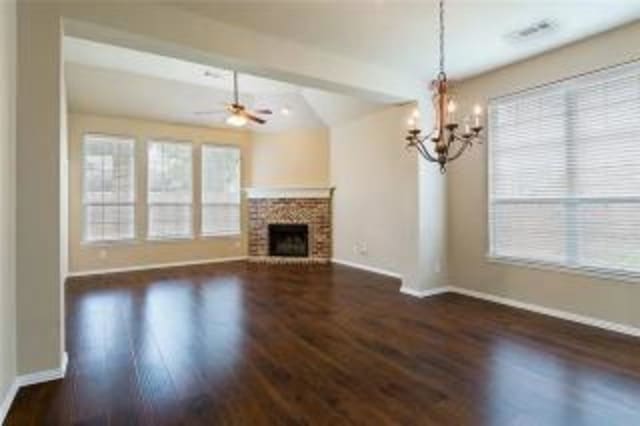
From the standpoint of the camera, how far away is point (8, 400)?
233cm

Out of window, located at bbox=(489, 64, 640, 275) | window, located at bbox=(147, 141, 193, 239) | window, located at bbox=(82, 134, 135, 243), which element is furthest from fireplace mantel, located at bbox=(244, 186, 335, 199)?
window, located at bbox=(489, 64, 640, 275)

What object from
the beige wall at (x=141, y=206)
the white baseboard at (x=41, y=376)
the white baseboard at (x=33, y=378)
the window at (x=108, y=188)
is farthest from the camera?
the window at (x=108, y=188)

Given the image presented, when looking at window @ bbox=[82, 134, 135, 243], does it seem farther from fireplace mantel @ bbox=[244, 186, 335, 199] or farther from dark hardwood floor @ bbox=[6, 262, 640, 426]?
fireplace mantel @ bbox=[244, 186, 335, 199]

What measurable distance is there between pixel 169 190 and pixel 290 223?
2.58 metres

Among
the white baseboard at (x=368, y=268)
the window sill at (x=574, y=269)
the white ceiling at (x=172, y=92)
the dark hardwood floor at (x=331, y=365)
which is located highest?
the white ceiling at (x=172, y=92)

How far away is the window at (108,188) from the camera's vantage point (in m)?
6.44

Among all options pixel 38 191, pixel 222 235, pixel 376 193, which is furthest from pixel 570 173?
pixel 222 235

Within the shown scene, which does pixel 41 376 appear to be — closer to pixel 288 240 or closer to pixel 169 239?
pixel 169 239

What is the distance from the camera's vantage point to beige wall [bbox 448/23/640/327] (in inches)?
138

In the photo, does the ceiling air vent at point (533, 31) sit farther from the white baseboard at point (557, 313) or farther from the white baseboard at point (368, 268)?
the white baseboard at point (368, 268)

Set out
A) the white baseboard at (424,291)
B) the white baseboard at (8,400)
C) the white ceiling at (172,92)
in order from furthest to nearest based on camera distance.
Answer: the white ceiling at (172,92) < the white baseboard at (424,291) < the white baseboard at (8,400)

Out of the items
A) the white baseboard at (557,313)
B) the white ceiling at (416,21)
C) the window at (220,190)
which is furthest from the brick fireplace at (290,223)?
the white ceiling at (416,21)

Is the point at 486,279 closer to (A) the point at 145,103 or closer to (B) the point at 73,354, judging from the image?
(B) the point at 73,354

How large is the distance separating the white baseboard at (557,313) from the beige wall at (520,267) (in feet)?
0.15
